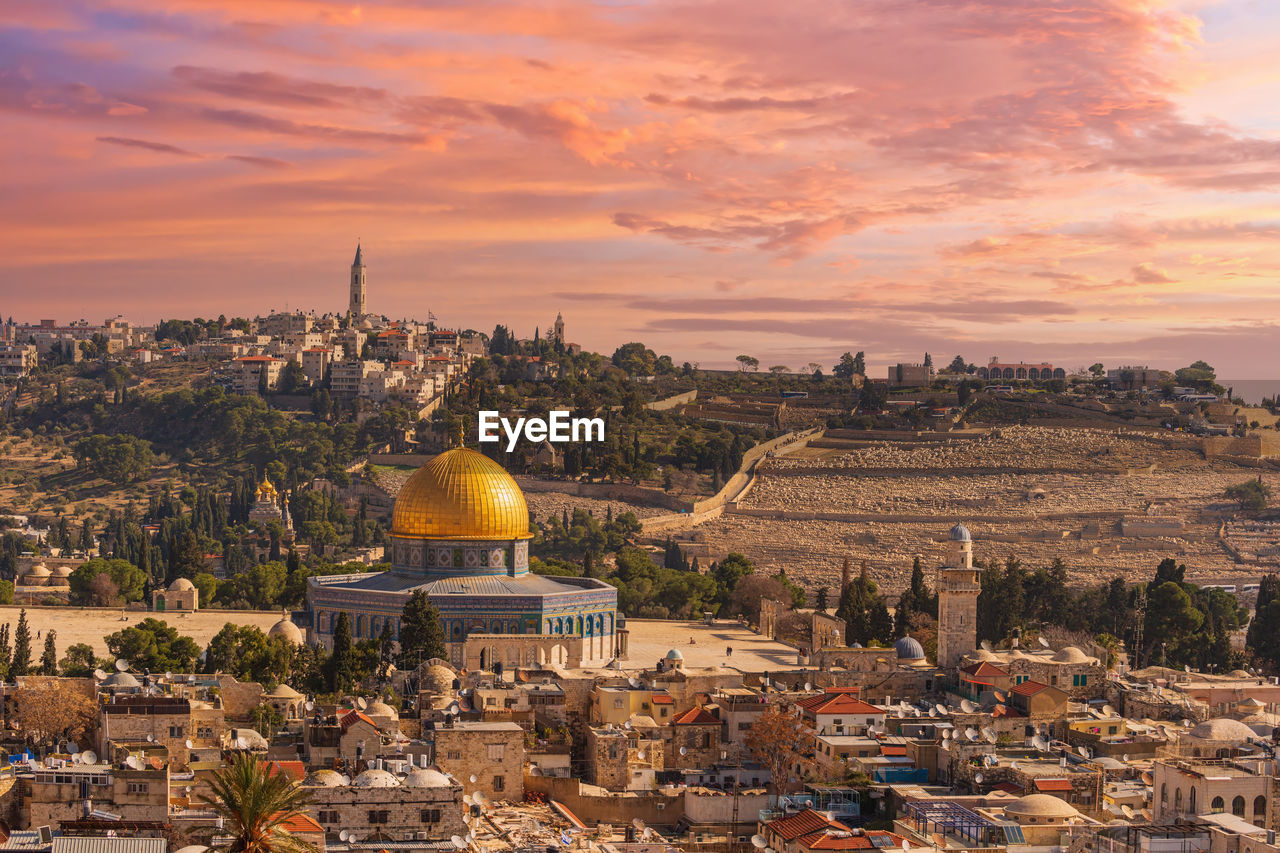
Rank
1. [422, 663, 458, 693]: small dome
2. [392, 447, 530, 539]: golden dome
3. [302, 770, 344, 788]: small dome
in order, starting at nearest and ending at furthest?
[302, 770, 344, 788]: small dome → [422, 663, 458, 693]: small dome → [392, 447, 530, 539]: golden dome

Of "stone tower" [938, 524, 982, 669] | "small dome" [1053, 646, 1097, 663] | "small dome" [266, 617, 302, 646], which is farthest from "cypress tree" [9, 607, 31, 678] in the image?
"small dome" [1053, 646, 1097, 663]

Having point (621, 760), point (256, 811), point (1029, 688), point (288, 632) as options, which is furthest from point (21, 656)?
point (1029, 688)

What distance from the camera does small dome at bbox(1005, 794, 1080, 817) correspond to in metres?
28.8

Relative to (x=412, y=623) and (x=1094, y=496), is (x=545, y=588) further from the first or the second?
(x=1094, y=496)

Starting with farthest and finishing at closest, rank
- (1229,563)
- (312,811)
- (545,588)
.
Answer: (1229,563) < (545,588) < (312,811)

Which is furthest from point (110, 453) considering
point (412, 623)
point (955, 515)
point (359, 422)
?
point (412, 623)

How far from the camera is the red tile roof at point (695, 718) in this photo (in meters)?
35.8

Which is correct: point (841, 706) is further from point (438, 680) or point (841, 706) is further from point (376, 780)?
point (376, 780)

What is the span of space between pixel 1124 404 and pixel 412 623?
67.4 meters

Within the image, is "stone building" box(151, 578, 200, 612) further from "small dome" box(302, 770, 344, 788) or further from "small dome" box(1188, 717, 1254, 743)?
"small dome" box(1188, 717, 1254, 743)

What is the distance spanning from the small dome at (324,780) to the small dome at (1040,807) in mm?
9544

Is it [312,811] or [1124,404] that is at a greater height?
[1124,404]

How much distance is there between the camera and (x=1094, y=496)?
279 feet

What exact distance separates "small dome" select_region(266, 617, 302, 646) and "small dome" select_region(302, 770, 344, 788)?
13.5 metres
